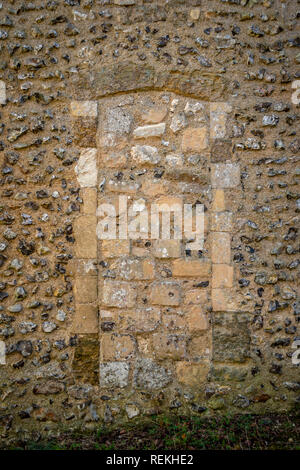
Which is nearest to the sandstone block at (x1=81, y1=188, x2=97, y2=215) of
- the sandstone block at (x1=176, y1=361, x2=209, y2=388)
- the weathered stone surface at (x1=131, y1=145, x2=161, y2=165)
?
the weathered stone surface at (x1=131, y1=145, x2=161, y2=165)

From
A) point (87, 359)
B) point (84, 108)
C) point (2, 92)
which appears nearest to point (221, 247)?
point (87, 359)

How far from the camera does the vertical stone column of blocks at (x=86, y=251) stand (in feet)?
10.3

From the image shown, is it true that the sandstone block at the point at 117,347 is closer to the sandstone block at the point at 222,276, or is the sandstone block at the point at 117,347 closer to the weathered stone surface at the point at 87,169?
the sandstone block at the point at 222,276

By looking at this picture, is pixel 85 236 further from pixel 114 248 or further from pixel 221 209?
pixel 221 209

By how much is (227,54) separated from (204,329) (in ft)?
6.76

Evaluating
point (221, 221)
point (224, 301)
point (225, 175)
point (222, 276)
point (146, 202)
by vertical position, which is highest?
point (225, 175)

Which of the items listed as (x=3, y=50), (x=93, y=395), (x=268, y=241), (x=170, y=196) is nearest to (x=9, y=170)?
(x=3, y=50)

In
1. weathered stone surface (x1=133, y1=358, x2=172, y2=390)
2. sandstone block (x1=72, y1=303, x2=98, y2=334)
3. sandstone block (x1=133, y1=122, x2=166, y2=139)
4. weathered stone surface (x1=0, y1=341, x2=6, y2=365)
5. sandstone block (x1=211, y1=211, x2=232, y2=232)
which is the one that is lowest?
weathered stone surface (x1=133, y1=358, x2=172, y2=390)

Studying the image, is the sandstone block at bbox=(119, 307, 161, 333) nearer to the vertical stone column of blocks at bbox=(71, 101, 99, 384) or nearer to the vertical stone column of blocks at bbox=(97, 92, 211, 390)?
the vertical stone column of blocks at bbox=(97, 92, 211, 390)

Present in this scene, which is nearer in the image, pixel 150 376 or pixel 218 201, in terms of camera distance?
pixel 150 376

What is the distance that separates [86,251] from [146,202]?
57 cm

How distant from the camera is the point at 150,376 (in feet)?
10.3

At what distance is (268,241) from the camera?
10.6 feet

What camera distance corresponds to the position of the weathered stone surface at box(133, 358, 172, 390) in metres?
3.12
